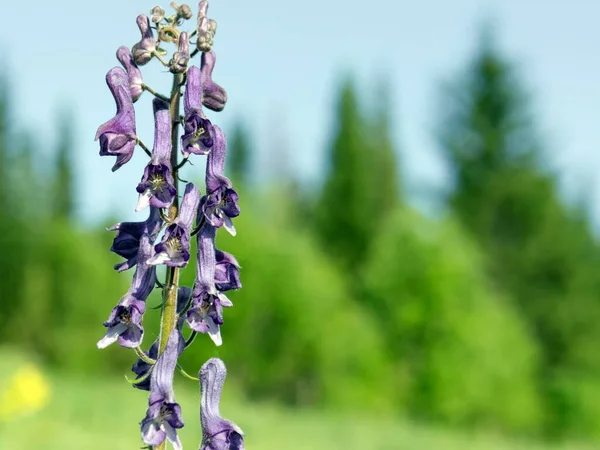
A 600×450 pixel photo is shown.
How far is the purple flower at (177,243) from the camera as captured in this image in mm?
2918

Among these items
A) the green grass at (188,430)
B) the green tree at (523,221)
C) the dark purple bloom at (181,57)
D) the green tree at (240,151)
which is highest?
the green tree at (240,151)

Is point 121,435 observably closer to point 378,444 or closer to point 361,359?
point 378,444

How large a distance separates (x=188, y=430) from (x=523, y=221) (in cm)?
3482

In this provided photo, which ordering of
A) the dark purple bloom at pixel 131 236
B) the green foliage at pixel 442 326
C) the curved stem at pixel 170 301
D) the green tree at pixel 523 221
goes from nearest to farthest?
the curved stem at pixel 170 301 → the dark purple bloom at pixel 131 236 → the green foliage at pixel 442 326 → the green tree at pixel 523 221

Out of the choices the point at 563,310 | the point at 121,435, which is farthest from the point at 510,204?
the point at 121,435

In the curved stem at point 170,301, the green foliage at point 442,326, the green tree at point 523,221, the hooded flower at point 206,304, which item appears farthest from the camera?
the green tree at point 523,221

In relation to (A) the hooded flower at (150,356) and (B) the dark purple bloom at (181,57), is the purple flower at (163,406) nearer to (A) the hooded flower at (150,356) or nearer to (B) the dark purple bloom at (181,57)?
(A) the hooded flower at (150,356)

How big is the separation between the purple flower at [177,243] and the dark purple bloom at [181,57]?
1.49ft

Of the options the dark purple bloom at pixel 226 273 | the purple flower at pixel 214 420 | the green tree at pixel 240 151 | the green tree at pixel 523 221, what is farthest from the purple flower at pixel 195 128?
the green tree at pixel 240 151

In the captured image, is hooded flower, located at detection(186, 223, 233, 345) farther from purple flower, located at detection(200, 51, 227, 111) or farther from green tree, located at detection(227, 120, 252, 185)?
green tree, located at detection(227, 120, 252, 185)

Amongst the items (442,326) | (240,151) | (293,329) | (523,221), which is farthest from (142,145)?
(240,151)

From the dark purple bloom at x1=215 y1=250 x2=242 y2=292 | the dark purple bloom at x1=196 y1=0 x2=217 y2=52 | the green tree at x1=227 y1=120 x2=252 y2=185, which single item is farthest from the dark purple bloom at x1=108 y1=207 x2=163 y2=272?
the green tree at x1=227 y1=120 x2=252 y2=185

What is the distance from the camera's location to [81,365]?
54.7 m

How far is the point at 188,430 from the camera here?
73.7 feet
